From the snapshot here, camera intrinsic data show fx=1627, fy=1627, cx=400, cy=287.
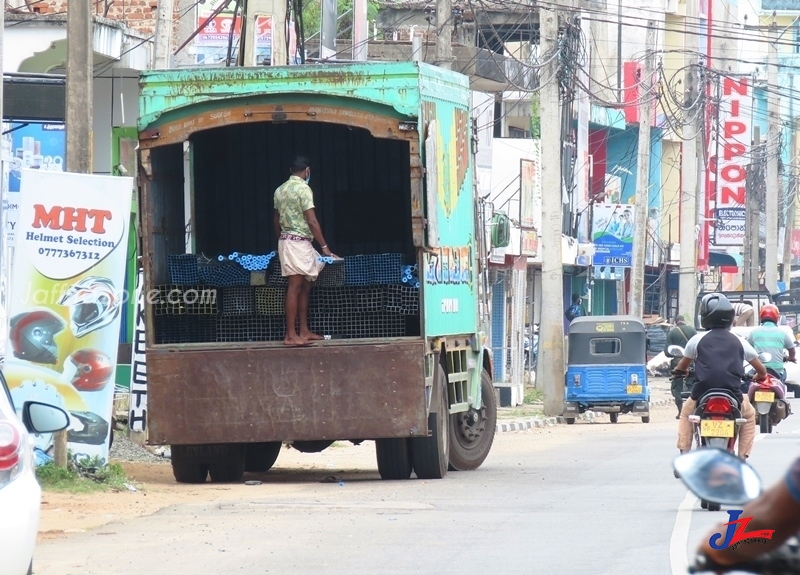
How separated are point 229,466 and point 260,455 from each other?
3.90 ft

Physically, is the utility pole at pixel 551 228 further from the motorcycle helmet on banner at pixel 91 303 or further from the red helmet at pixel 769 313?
the motorcycle helmet on banner at pixel 91 303

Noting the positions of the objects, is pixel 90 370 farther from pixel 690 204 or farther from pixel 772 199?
pixel 772 199

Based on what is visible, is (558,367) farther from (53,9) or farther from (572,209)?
(572,209)

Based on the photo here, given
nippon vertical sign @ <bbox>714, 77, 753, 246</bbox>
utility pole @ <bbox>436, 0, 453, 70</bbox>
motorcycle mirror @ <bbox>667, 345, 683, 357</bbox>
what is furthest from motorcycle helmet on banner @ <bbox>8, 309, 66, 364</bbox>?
nippon vertical sign @ <bbox>714, 77, 753, 246</bbox>

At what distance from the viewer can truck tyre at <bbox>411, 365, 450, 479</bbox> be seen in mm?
15164

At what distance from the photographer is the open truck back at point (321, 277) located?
14.5m

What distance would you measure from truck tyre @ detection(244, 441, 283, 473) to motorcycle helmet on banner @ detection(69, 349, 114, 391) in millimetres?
2921

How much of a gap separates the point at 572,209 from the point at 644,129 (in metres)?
10.4

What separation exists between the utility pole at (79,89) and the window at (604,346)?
1587 cm

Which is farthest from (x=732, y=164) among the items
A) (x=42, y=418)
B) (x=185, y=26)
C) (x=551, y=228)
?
(x=42, y=418)

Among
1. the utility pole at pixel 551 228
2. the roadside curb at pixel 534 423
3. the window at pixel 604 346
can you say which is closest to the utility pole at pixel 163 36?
the roadside curb at pixel 534 423

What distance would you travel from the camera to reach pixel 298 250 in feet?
49.0

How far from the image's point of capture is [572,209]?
4741 cm

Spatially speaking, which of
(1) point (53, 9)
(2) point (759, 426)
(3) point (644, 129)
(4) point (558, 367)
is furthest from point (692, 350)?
(3) point (644, 129)
